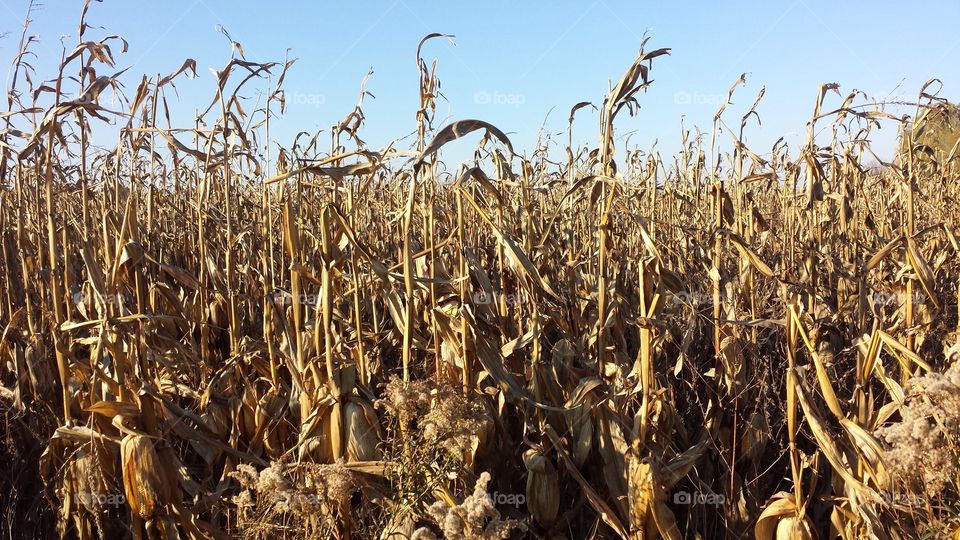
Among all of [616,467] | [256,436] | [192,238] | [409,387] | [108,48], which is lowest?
[616,467]

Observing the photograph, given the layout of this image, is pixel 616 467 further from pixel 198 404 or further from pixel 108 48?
pixel 108 48

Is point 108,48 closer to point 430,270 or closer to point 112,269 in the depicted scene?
point 112,269

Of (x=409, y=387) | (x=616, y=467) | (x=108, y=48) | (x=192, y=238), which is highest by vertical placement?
(x=108, y=48)

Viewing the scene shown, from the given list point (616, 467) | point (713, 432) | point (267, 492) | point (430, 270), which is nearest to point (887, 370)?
point (713, 432)

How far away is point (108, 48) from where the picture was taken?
2.51m

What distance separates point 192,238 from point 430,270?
1.78 meters

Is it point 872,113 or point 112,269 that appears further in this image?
point 872,113

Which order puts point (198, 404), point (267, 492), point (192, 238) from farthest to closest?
point (192, 238)
point (198, 404)
point (267, 492)

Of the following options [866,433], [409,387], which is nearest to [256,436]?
[409,387]

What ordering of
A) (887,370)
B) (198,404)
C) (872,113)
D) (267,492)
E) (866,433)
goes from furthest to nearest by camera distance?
(872,113)
(887,370)
(198,404)
(866,433)
(267,492)

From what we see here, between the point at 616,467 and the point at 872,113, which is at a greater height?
the point at 872,113

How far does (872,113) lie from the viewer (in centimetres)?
282

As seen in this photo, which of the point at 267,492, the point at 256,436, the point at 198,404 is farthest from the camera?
the point at 198,404

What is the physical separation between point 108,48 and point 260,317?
1145 millimetres
